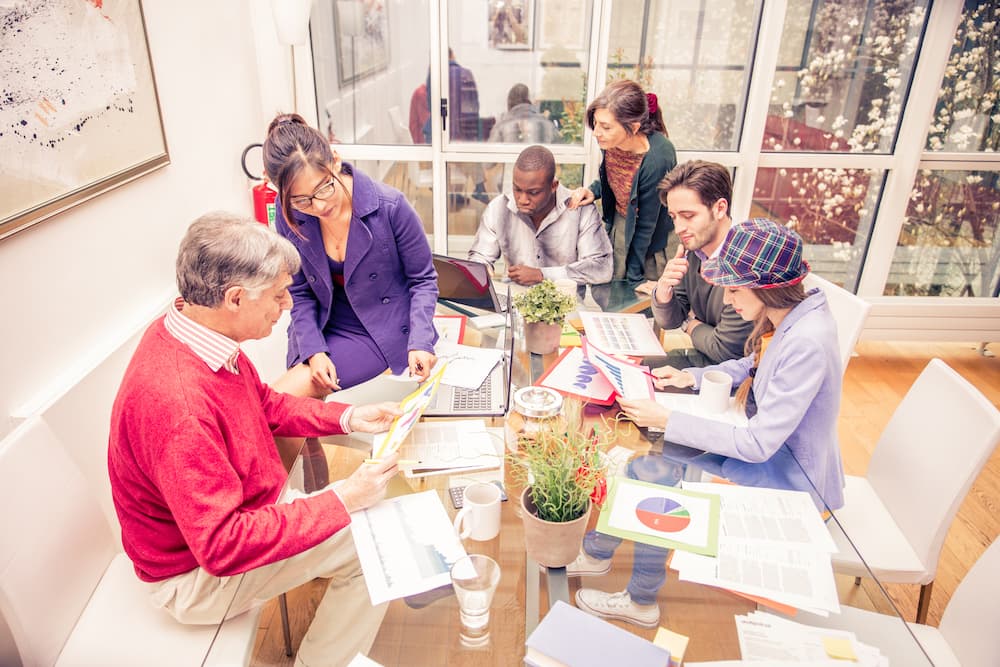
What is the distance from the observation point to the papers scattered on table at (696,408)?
5.87 ft

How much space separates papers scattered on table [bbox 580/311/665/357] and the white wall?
66.3 inches

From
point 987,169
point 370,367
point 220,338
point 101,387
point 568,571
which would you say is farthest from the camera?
point 987,169

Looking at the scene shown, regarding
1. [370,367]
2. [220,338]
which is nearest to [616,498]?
[220,338]

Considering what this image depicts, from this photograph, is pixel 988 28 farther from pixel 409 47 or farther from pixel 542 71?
pixel 409 47

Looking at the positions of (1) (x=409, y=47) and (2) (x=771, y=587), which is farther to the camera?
(1) (x=409, y=47)

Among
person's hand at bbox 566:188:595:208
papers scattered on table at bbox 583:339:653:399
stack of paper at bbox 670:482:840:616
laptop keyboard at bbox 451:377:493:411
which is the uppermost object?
person's hand at bbox 566:188:595:208

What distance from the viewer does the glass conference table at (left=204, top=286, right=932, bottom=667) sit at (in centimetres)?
116

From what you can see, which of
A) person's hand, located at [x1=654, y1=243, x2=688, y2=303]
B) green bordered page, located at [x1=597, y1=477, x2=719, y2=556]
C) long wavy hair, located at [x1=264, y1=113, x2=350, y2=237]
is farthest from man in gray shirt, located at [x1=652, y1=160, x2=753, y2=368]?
long wavy hair, located at [x1=264, y1=113, x2=350, y2=237]

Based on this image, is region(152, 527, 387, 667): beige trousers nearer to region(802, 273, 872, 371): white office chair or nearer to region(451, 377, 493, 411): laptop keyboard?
region(451, 377, 493, 411): laptop keyboard

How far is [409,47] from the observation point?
12.7ft

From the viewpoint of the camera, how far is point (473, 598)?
120 cm

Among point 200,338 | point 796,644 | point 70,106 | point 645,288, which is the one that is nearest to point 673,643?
point 796,644

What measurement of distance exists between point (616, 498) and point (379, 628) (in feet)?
1.96

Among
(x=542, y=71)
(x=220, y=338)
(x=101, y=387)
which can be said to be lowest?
(x=101, y=387)
